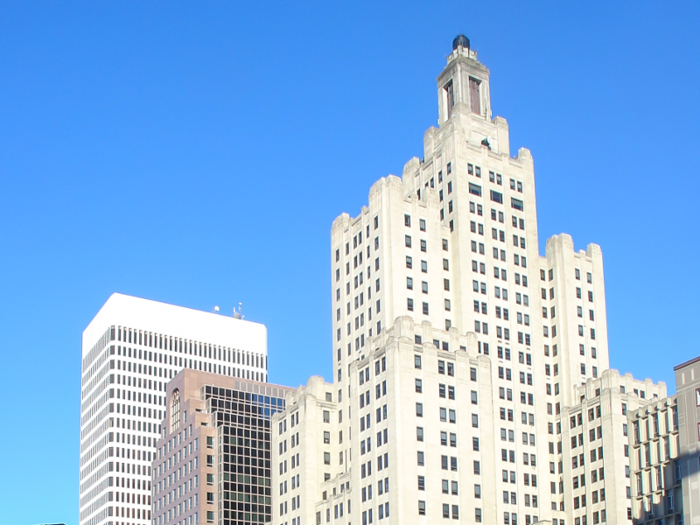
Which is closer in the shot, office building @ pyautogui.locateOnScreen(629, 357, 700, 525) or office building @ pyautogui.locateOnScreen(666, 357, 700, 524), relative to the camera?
office building @ pyautogui.locateOnScreen(666, 357, 700, 524)

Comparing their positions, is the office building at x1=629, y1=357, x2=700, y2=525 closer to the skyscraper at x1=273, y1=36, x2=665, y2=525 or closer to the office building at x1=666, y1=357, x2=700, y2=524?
the office building at x1=666, y1=357, x2=700, y2=524

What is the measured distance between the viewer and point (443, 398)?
172500 millimetres

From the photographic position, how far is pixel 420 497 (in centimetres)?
16362

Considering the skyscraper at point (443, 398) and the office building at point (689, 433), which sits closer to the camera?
the office building at point (689, 433)

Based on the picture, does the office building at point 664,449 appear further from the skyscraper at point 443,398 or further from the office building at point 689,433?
the skyscraper at point 443,398

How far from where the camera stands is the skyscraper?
552ft

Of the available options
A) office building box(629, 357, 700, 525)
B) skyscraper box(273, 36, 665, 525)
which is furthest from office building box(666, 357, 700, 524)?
skyscraper box(273, 36, 665, 525)

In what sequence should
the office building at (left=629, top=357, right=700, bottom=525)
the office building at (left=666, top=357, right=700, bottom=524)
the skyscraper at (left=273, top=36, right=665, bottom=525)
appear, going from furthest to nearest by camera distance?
the skyscraper at (left=273, top=36, right=665, bottom=525), the office building at (left=629, top=357, right=700, bottom=525), the office building at (left=666, top=357, right=700, bottom=524)

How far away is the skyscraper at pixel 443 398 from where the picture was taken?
552ft

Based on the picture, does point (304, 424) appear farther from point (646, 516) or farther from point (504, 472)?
point (646, 516)

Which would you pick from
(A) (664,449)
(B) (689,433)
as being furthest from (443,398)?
(B) (689,433)

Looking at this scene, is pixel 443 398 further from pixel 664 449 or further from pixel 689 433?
pixel 689 433

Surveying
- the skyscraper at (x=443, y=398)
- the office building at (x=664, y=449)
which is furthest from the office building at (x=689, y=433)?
the skyscraper at (x=443, y=398)

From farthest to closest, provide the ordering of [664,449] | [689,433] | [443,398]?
[443,398] < [664,449] < [689,433]
